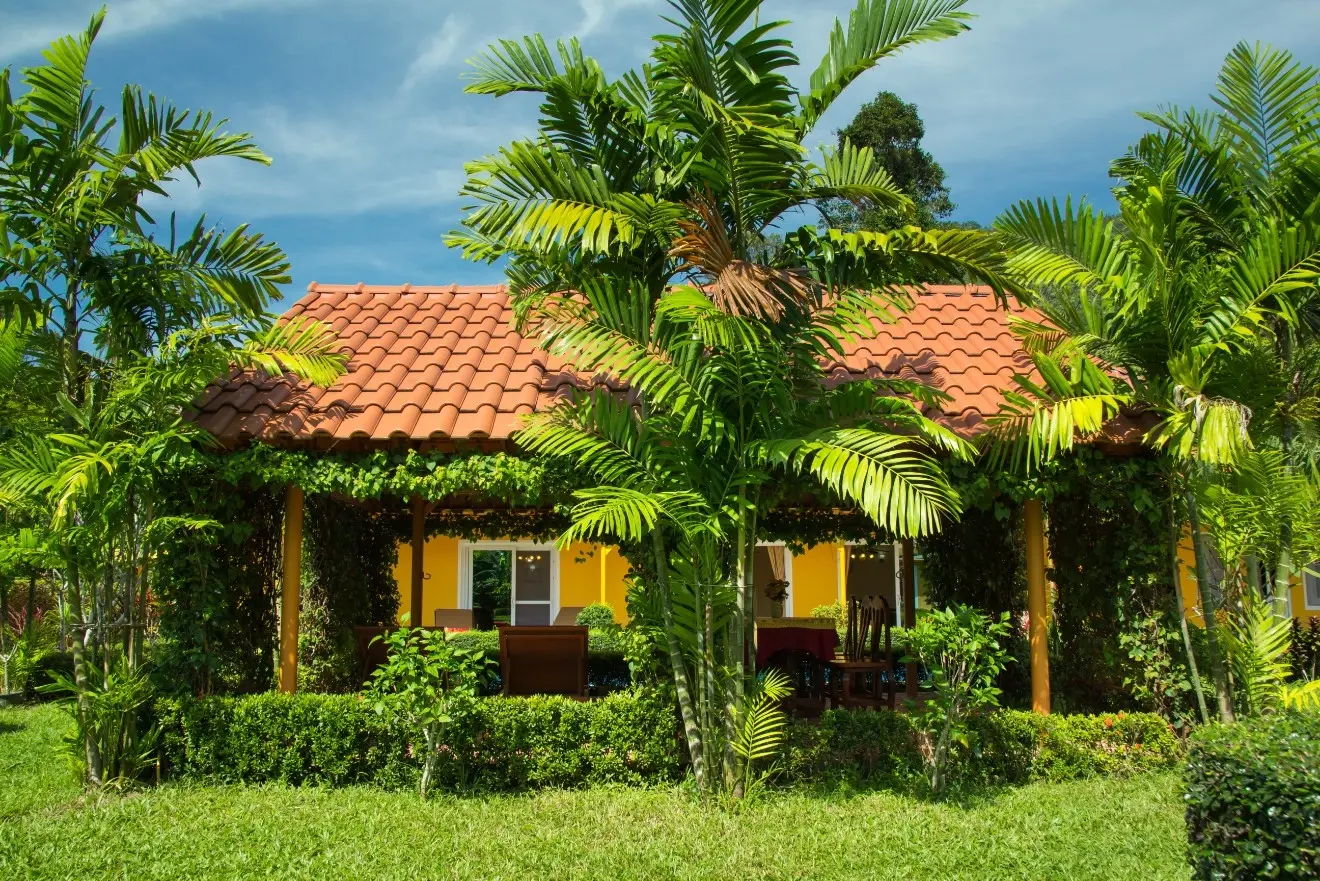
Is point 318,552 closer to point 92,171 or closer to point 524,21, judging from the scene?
point 92,171

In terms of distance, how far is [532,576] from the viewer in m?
19.2

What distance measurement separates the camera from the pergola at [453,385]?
734cm

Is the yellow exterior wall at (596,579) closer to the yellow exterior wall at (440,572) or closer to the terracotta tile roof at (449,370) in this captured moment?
the yellow exterior wall at (440,572)

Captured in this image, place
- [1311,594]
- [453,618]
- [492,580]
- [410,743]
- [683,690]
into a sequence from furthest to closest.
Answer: [492,580], [1311,594], [453,618], [410,743], [683,690]

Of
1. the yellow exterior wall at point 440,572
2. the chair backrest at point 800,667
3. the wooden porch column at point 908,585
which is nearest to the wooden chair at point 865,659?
the chair backrest at point 800,667

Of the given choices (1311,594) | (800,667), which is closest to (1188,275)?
(800,667)

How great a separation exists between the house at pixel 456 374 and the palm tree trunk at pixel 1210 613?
703mm

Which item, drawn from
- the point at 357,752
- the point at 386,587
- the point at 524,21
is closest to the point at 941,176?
the point at 386,587

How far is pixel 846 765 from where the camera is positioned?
7.13 meters

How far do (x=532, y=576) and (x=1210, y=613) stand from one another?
13902mm

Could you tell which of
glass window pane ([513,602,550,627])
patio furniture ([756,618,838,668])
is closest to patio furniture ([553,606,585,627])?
glass window pane ([513,602,550,627])

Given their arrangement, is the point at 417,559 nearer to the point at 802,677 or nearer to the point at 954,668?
the point at 802,677

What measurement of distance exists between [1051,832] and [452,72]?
19.8ft

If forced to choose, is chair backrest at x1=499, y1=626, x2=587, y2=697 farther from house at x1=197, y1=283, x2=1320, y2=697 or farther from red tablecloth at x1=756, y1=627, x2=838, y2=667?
house at x1=197, y1=283, x2=1320, y2=697
